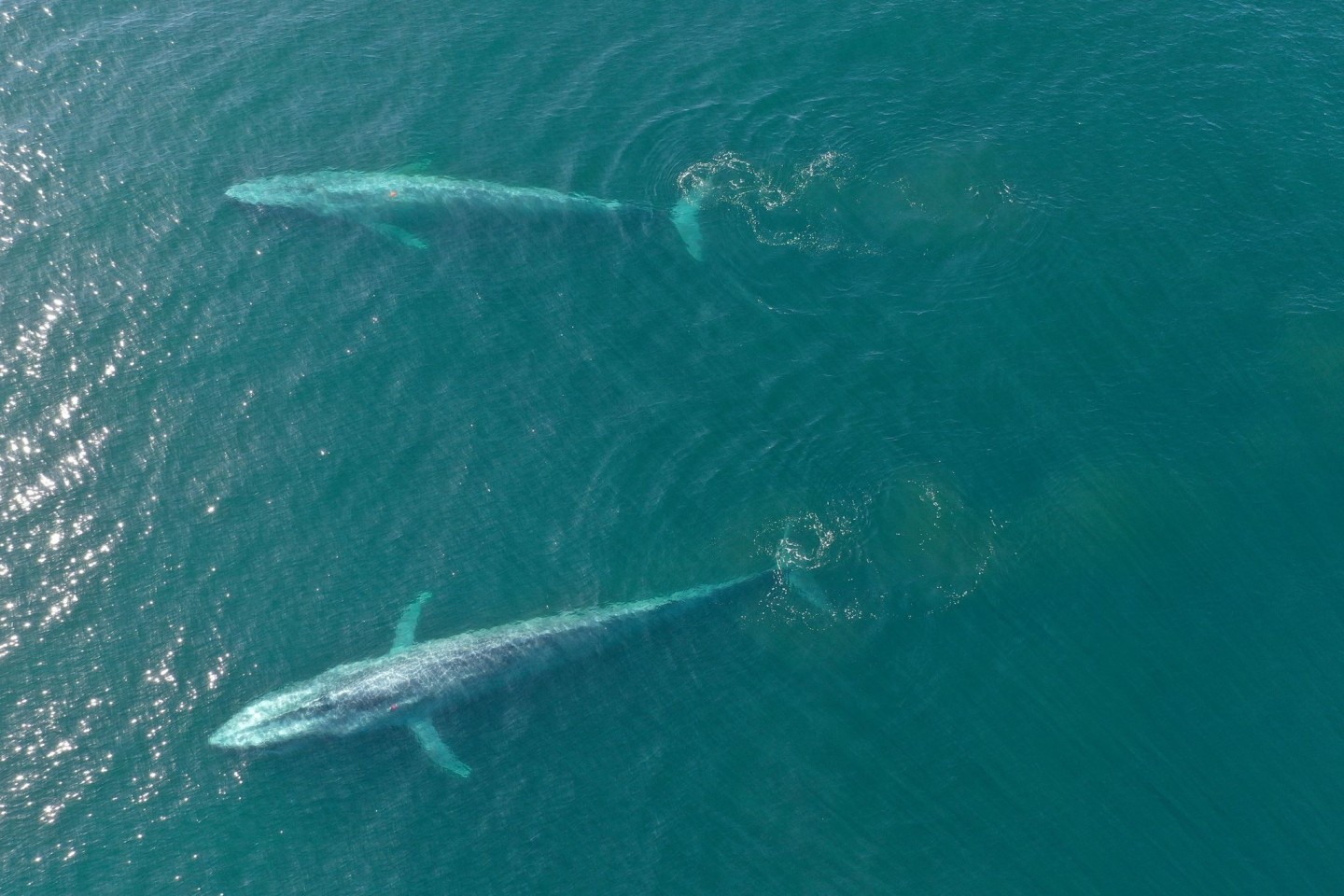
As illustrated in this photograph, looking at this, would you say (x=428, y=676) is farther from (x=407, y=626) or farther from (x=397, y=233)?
(x=397, y=233)

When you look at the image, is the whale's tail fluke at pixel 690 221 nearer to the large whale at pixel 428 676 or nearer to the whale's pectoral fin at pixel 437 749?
the large whale at pixel 428 676

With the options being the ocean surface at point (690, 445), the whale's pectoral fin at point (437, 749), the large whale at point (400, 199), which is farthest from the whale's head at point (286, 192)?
the whale's pectoral fin at point (437, 749)

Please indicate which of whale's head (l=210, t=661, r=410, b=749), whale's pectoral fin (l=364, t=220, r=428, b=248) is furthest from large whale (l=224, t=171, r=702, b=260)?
whale's head (l=210, t=661, r=410, b=749)

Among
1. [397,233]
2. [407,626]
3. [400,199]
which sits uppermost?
[400,199]

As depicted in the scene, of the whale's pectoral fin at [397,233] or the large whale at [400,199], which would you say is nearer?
the whale's pectoral fin at [397,233]

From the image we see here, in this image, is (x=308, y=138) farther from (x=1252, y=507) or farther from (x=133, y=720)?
(x=1252, y=507)

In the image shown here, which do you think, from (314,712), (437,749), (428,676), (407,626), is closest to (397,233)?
(407,626)
